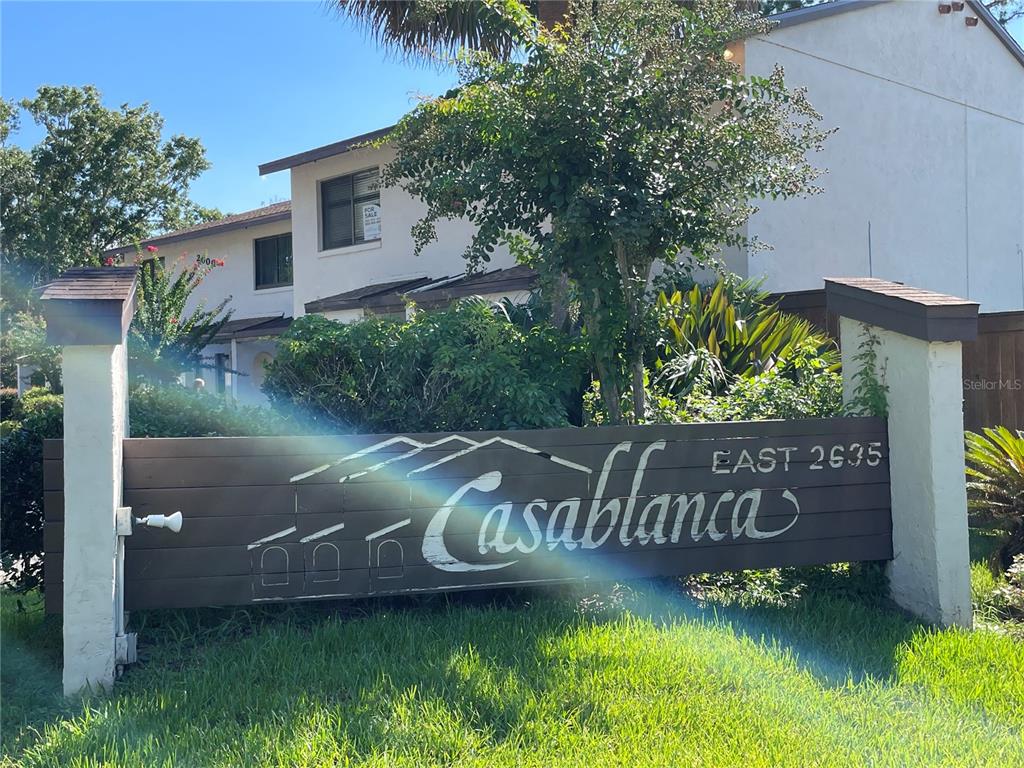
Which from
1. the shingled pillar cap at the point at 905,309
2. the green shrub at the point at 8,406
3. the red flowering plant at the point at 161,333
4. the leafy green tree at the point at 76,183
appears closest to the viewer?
the shingled pillar cap at the point at 905,309

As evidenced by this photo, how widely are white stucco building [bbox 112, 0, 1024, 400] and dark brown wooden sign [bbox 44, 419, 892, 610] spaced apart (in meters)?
5.62

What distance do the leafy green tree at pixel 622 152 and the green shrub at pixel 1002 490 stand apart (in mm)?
2484

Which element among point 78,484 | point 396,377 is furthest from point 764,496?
point 78,484

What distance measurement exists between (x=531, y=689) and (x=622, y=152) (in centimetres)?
351

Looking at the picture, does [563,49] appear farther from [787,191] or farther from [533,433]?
[533,433]

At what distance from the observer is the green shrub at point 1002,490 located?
6762mm

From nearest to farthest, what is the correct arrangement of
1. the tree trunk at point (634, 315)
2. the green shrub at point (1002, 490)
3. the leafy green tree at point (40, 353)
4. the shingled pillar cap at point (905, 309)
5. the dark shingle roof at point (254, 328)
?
the shingled pillar cap at point (905, 309) < the tree trunk at point (634, 315) < the green shrub at point (1002, 490) < the leafy green tree at point (40, 353) < the dark shingle roof at point (254, 328)

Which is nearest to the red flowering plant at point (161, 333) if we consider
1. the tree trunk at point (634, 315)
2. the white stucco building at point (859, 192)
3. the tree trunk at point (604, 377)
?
the white stucco building at point (859, 192)

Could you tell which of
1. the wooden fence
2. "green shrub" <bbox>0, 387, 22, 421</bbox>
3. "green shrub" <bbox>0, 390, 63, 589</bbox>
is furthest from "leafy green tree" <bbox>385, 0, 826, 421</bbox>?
"green shrub" <bbox>0, 387, 22, 421</bbox>

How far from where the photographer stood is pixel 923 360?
19.2ft

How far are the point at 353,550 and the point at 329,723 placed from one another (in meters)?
1.29

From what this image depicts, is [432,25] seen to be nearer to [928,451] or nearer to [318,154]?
[318,154]

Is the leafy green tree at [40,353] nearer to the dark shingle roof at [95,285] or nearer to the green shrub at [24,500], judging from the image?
the green shrub at [24,500]

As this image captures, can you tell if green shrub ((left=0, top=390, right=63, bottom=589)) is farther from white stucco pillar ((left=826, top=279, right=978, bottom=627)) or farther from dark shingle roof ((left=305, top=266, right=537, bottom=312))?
white stucco pillar ((left=826, top=279, right=978, bottom=627))
